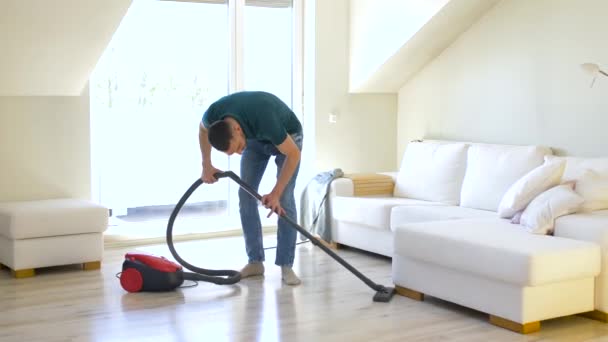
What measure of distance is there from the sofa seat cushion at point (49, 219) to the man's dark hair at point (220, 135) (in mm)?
1404

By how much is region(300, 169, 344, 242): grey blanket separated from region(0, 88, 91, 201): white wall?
158cm

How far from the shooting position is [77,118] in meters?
5.69

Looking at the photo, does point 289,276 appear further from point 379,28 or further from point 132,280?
point 379,28

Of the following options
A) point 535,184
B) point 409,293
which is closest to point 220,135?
point 409,293

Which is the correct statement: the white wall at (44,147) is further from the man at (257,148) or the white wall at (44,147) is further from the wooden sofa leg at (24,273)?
the man at (257,148)

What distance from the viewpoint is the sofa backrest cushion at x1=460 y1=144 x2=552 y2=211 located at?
508cm

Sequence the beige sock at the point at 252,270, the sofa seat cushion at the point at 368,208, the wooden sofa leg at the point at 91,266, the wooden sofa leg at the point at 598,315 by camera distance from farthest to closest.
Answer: the sofa seat cushion at the point at 368,208 < the wooden sofa leg at the point at 91,266 < the beige sock at the point at 252,270 < the wooden sofa leg at the point at 598,315

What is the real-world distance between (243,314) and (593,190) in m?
1.91

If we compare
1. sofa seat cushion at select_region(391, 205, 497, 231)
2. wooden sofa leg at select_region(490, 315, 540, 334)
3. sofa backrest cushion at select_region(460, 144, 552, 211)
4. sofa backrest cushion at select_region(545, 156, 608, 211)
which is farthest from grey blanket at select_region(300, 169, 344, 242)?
wooden sofa leg at select_region(490, 315, 540, 334)

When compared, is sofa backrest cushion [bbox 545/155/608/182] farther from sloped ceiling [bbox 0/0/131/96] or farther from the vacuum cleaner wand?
sloped ceiling [bbox 0/0/131/96]

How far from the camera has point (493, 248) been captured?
3807 millimetres

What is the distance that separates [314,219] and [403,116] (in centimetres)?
143

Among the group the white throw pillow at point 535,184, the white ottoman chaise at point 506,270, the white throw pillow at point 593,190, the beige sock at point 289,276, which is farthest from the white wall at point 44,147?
the white throw pillow at point 593,190

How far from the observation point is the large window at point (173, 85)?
6027 millimetres
